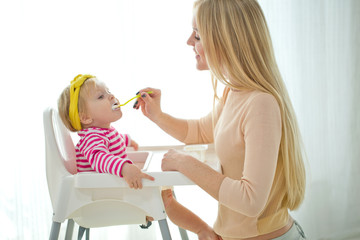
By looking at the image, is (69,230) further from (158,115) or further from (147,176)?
(158,115)

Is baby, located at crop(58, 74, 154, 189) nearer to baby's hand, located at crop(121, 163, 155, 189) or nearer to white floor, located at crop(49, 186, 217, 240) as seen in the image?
baby's hand, located at crop(121, 163, 155, 189)

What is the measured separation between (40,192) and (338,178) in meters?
1.50

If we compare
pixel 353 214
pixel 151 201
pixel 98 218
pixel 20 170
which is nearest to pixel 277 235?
pixel 151 201

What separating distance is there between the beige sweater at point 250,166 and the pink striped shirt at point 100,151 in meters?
0.28

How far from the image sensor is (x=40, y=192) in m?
2.08

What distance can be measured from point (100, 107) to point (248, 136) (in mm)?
489

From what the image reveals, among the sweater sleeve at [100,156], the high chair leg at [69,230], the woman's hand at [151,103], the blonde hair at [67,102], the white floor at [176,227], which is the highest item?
the blonde hair at [67,102]

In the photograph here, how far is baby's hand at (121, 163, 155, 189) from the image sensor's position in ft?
3.42

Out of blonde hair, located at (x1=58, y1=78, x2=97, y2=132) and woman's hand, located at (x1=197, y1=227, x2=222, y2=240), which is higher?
blonde hair, located at (x1=58, y1=78, x2=97, y2=132)

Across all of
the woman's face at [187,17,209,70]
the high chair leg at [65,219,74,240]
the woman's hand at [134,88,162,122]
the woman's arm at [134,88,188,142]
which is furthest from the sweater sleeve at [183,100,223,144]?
the high chair leg at [65,219,74,240]

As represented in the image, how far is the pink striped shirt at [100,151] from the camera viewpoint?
1.09 meters

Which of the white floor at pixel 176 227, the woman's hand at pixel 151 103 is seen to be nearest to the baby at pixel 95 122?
the woman's hand at pixel 151 103

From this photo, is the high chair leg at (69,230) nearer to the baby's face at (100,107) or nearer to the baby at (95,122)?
the baby at (95,122)

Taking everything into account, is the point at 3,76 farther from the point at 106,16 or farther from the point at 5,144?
the point at 106,16
